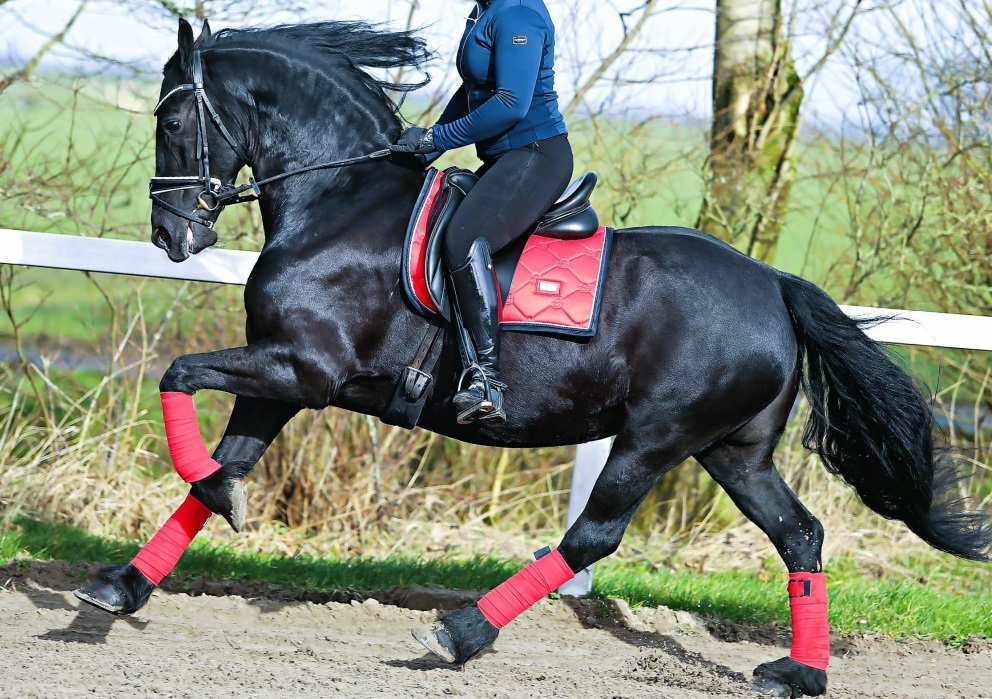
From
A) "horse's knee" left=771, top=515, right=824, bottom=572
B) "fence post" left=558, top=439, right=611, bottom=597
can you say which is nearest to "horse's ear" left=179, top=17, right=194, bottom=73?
"fence post" left=558, top=439, right=611, bottom=597

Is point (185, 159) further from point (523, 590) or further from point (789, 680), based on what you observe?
point (789, 680)

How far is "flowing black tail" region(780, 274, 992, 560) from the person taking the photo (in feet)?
Result: 14.1

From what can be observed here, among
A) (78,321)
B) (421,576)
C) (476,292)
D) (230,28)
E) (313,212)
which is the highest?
(230,28)

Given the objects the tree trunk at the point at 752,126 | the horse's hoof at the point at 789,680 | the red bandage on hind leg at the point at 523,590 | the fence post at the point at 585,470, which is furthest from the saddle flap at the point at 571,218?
the tree trunk at the point at 752,126

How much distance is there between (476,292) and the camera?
12.4 ft

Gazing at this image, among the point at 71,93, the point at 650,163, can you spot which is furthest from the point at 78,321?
the point at 650,163

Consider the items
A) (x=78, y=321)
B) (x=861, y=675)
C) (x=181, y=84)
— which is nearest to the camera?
(x=181, y=84)

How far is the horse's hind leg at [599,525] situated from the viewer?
3.99 metres

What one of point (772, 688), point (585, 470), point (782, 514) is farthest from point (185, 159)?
point (772, 688)

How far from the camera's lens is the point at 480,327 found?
150 inches

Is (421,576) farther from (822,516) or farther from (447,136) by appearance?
(822,516)

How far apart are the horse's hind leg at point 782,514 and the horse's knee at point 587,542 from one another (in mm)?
635

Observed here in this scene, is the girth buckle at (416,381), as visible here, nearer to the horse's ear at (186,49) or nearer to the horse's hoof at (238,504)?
the horse's hoof at (238,504)

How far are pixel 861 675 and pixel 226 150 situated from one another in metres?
3.57
